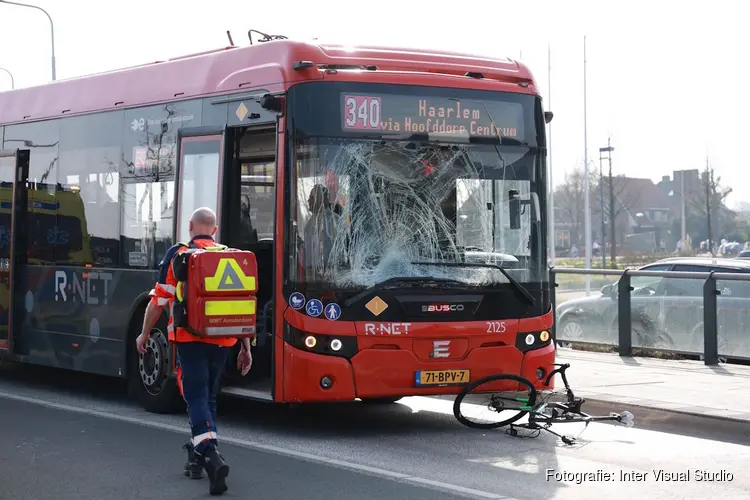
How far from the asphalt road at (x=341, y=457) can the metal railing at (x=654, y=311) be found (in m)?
4.60

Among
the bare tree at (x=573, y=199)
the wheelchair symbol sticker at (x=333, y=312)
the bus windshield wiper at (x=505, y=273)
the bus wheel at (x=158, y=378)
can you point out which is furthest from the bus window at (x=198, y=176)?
the bare tree at (x=573, y=199)

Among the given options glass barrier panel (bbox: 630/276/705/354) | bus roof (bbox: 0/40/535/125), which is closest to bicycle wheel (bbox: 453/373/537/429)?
bus roof (bbox: 0/40/535/125)

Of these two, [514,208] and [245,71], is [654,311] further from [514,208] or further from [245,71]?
[245,71]

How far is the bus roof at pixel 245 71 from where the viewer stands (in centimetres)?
1035

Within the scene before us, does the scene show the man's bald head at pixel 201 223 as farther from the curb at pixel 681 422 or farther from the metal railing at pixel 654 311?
the metal railing at pixel 654 311

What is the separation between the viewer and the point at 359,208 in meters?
10.2

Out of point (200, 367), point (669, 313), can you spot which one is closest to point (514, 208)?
point (200, 367)

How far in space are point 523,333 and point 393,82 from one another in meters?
2.48

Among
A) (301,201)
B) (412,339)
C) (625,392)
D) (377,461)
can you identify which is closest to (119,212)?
(301,201)

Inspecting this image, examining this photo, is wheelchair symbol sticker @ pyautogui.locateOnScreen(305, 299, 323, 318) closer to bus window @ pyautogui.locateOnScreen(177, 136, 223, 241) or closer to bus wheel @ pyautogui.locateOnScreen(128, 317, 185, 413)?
bus window @ pyautogui.locateOnScreen(177, 136, 223, 241)

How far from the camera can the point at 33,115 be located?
14094 millimetres

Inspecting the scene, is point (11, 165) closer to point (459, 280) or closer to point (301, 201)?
point (301, 201)

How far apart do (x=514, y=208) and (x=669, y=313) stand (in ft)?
22.0

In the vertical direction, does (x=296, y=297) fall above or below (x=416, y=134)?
below
